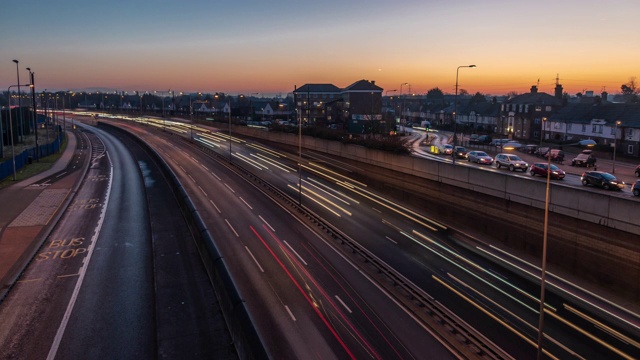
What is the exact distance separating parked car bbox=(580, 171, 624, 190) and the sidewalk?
121 feet

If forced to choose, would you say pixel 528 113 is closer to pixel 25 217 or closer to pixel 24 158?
pixel 25 217

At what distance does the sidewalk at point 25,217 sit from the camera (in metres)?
23.6

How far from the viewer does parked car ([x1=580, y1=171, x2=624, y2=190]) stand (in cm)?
3175

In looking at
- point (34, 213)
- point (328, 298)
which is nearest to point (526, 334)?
point (328, 298)

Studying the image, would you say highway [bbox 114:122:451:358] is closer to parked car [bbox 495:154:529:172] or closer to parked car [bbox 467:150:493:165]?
parked car [bbox 495:154:529:172]

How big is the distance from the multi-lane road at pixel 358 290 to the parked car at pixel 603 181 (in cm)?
1175

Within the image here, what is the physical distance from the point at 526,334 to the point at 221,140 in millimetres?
75614

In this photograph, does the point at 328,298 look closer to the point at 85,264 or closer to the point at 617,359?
the point at 617,359

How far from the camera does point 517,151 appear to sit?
62000mm

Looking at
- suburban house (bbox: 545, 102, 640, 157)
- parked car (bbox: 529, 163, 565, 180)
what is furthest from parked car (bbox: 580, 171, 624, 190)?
suburban house (bbox: 545, 102, 640, 157)

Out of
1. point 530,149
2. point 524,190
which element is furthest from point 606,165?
point 524,190

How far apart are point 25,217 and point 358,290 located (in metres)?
26.3

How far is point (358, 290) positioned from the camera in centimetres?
2042

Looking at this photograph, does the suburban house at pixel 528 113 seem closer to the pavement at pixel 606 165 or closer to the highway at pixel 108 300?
the pavement at pixel 606 165
